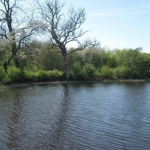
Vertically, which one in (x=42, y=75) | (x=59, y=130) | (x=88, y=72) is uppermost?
(x=88, y=72)

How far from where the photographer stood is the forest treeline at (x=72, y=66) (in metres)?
40.5

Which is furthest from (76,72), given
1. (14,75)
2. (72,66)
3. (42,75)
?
(14,75)

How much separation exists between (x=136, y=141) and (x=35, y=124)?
18.5 feet

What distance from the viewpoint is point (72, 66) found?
151ft

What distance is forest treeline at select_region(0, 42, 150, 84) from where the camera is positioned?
40.5 meters

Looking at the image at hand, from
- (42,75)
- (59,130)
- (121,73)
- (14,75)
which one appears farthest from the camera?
(121,73)

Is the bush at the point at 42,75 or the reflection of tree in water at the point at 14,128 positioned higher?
the bush at the point at 42,75

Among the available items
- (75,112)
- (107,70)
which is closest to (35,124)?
(75,112)

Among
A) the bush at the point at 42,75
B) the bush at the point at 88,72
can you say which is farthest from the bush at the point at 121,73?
the bush at the point at 42,75

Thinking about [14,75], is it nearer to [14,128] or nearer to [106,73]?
[106,73]

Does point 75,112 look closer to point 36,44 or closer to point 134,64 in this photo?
point 36,44

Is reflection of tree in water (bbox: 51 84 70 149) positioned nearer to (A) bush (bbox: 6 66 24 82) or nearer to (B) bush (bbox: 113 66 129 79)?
(A) bush (bbox: 6 66 24 82)

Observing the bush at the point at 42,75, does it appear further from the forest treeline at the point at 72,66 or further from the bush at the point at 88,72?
the bush at the point at 88,72

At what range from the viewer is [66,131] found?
1234 centimetres
